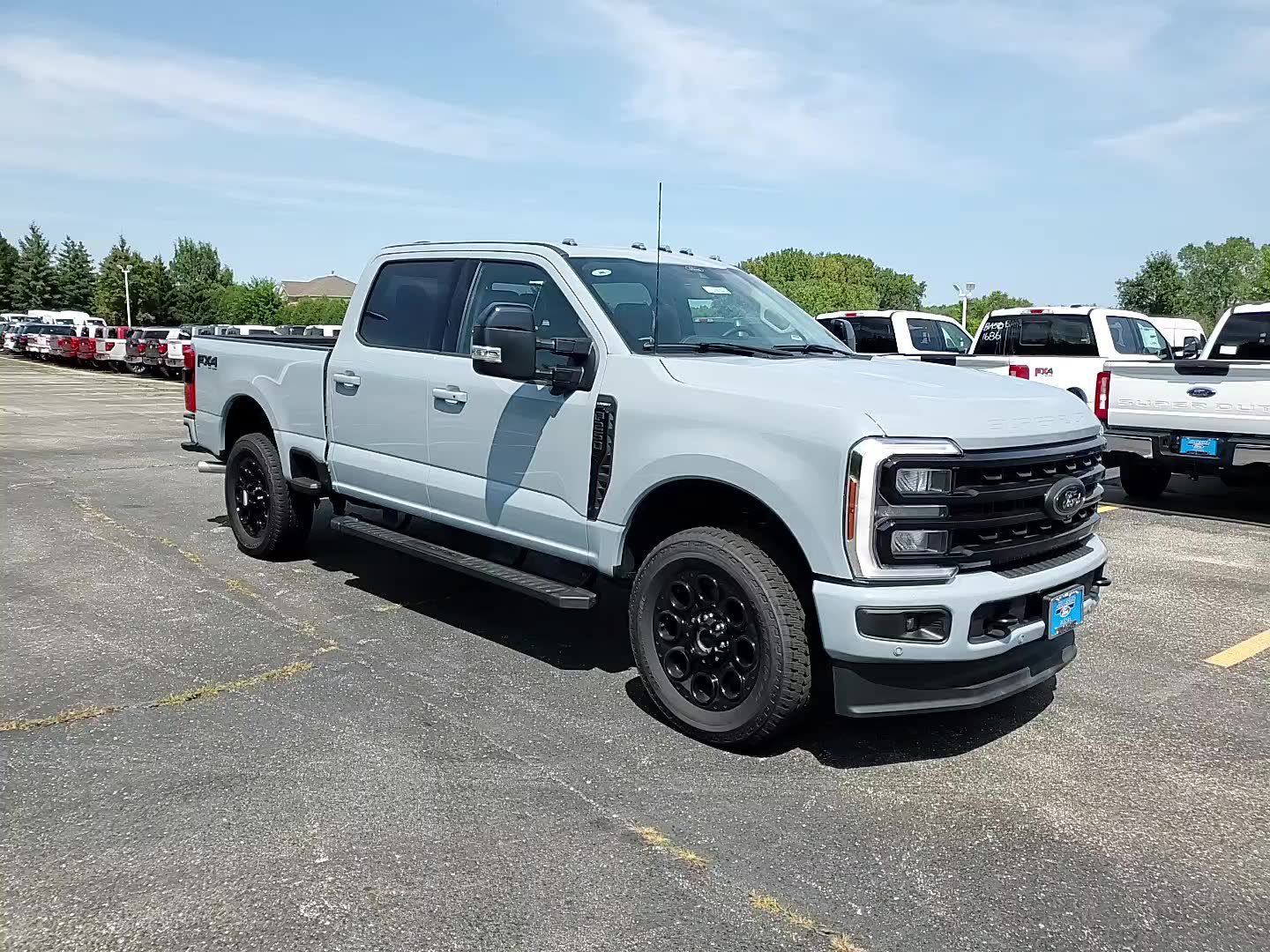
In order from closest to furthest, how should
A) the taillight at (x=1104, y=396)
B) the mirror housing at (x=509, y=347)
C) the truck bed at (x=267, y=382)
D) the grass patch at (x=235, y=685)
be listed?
the mirror housing at (x=509, y=347), the grass patch at (x=235, y=685), the truck bed at (x=267, y=382), the taillight at (x=1104, y=396)

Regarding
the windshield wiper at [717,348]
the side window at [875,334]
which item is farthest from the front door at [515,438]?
the side window at [875,334]

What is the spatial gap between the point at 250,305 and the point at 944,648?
291 ft

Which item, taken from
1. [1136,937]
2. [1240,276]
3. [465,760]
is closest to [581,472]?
[465,760]

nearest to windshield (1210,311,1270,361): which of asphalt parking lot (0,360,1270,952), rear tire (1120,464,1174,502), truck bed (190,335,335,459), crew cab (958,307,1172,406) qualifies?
rear tire (1120,464,1174,502)

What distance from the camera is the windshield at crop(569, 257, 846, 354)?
4984 millimetres

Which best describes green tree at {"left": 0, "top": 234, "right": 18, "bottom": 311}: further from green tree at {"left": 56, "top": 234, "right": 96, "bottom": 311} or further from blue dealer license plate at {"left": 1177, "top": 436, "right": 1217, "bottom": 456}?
blue dealer license plate at {"left": 1177, "top": 436, "right": 1217, "bottom": 456}

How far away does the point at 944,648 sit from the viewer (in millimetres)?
3811

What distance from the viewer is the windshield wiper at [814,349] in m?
5.18

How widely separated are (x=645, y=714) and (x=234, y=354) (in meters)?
4.25

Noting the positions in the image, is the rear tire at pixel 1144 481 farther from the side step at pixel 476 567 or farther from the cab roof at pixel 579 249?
the side step at pixel 476 567

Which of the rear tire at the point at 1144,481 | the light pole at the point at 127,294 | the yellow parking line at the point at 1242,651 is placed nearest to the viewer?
the yellow parking line at the point at 1242,651

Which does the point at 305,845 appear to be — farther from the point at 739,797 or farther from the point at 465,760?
the point at 739,797

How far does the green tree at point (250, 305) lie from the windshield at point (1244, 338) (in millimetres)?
72972

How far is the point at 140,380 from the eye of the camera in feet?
101
